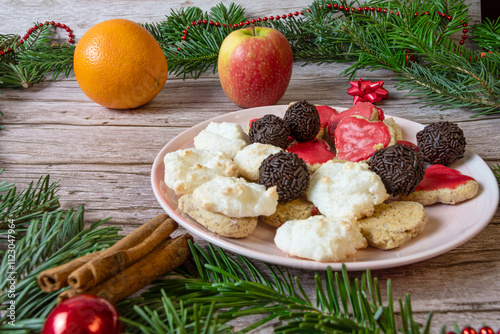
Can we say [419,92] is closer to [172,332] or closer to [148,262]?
[148,262]

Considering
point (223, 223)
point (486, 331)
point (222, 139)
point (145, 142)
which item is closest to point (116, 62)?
point (145, 142)

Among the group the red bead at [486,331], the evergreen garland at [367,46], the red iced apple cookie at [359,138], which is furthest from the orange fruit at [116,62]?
the red bead at [486,331]

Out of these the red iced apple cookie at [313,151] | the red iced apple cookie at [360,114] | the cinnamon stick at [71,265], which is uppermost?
the cinnamon stick at [71,265]

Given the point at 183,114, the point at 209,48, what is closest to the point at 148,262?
the point at 183,114

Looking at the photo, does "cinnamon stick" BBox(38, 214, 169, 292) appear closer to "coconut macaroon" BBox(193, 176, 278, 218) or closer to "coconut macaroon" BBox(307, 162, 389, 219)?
"coconut macaroon" BBox(193, 176, 278, 218)

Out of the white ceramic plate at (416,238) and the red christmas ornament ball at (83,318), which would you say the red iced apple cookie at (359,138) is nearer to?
the white ceramic plate at (416,238)

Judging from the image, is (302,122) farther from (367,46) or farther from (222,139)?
(367,46)
